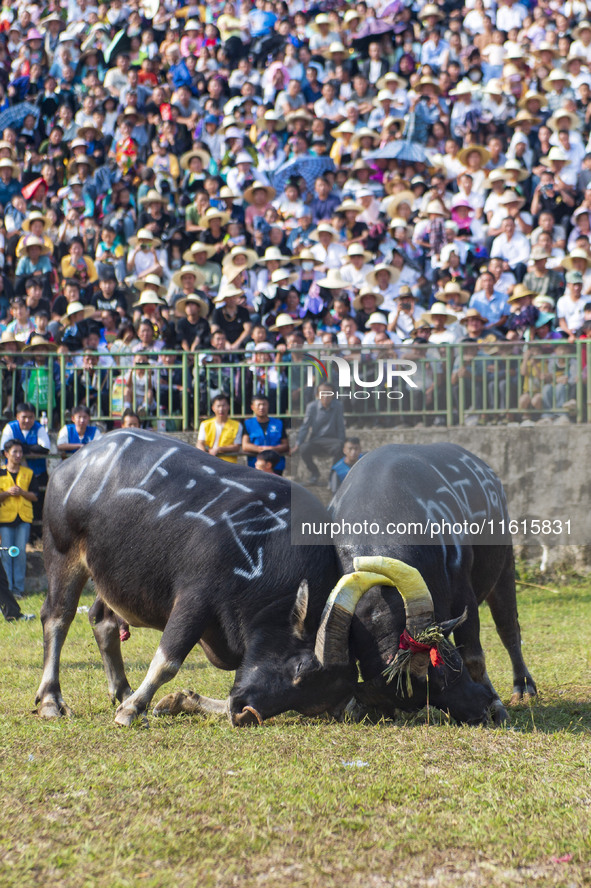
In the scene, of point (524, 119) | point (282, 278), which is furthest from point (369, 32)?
point (282, 278)

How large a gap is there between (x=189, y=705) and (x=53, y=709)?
35.6 inches

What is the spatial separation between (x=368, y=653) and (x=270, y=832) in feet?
5.97

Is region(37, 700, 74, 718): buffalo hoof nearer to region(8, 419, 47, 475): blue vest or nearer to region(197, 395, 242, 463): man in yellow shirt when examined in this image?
region(197, 395, 242, 463): man in yellow shirt

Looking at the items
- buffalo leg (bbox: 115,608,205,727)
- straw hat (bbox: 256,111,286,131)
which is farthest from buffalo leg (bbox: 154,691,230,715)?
straw hat (bbox: 256,111,286,131)

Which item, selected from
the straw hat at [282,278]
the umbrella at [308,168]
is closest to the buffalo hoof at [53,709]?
the straw hat at [282,278]

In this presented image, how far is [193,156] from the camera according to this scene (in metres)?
17.6

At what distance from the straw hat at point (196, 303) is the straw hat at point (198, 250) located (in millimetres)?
1251

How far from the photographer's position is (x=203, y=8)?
2102cm

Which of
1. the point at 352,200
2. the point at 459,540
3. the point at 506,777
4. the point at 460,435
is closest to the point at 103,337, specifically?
the point at 352,200

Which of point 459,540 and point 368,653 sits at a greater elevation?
point 459,540

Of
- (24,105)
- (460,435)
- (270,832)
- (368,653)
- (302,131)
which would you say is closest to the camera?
(270,832)

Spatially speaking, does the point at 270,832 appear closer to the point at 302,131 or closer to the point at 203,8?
the point at 302,131

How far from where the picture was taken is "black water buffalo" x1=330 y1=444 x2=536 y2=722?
5988 mm

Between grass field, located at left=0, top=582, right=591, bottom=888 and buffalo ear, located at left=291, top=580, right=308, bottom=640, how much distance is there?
0.56 m
